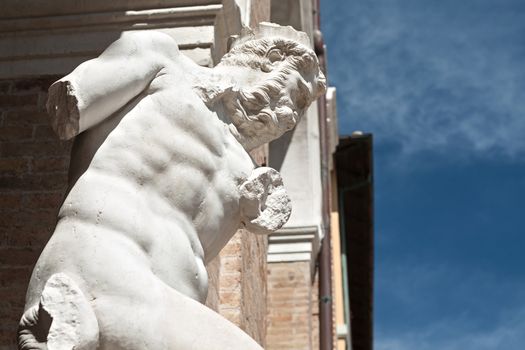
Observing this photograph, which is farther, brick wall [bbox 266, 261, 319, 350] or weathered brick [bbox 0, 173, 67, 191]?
A: brick wall [bbox 266, 261, 319, 350]

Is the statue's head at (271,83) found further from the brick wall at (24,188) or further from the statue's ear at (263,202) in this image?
the brick wall at (24,188)

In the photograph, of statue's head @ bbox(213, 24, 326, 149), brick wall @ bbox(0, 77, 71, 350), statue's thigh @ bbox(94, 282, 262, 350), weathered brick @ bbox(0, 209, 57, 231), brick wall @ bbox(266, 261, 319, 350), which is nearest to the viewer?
statue's thigh @ bbox(94, 282, 262, 350)

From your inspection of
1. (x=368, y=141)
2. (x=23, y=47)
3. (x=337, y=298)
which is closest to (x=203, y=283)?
(x=23, y=47)

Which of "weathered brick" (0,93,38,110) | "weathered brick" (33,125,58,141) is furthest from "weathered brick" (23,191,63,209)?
"weathered brick" (0,93,38,110)

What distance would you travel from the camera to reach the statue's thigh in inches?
104

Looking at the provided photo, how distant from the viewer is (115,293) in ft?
8.73

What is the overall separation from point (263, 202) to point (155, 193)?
1.25 ft

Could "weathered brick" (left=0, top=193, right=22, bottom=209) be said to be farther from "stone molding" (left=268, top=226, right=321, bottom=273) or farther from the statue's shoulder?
"stone molding" (left=268, top=226, right=321, bottom=273)

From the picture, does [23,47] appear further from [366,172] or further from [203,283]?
[366,172]

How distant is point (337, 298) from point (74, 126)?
13.5 m

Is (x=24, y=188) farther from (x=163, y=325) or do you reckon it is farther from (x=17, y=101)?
(x=163, y=325)

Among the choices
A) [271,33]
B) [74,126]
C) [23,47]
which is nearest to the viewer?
[74,126]

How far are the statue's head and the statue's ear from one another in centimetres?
15

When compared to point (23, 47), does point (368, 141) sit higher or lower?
higher
